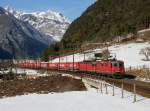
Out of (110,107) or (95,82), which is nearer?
(110,107)

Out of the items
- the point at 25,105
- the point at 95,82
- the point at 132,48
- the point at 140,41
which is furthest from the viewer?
the point at 140,41

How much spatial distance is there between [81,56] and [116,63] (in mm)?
102334

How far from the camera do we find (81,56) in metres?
186

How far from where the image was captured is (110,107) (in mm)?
38531

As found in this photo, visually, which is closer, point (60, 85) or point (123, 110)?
point (123, 110)

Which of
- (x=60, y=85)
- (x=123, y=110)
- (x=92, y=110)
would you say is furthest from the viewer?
(x=60, y=85)

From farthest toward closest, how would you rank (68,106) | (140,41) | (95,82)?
(140,41) → (95,82) → (68,106)

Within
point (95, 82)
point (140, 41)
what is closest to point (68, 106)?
point (95, 82)

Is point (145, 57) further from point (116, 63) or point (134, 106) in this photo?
point (134, 106)

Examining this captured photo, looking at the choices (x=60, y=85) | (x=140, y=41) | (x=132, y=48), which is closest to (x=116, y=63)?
(x=60, y=85)

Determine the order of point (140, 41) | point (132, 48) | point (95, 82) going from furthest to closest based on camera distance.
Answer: point (140, 41) → point (132, 48) → point (95, 82)

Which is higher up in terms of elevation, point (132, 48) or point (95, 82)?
point (132, 48)

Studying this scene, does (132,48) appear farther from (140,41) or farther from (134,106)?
(134,106)

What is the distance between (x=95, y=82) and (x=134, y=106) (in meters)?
30.9
